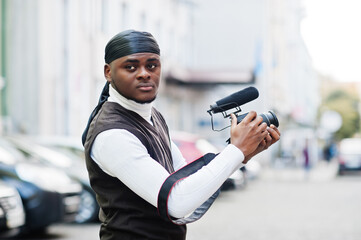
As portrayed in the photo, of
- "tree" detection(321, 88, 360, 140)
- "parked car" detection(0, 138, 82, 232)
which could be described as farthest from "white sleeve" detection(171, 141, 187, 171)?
"tree" detection(321, 88, 360, 140)

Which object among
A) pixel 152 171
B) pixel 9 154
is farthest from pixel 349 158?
pixel 152 171

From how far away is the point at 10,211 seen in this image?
8.27 meters

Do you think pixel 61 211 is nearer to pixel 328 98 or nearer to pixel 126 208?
pixel 126 208

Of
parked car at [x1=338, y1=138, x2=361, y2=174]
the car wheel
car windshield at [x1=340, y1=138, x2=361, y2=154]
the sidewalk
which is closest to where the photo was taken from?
the car wheel

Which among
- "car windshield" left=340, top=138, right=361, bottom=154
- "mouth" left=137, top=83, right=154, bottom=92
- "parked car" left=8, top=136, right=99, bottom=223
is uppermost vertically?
"mouth" left=137, top=83, right=154, bottom=92

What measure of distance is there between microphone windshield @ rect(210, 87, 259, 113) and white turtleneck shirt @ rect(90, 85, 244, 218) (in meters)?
0.18

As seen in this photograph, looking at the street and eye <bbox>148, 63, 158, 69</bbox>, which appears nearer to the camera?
eye <bbox>148, 63, 158, 69</bbox>

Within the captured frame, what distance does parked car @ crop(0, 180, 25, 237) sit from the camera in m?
8.10

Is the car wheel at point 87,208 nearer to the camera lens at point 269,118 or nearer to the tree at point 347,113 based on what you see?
the camera lens at point 269,118

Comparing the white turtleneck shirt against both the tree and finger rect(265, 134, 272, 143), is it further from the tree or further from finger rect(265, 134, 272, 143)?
the tree

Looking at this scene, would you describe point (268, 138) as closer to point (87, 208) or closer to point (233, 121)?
point (233, 121)

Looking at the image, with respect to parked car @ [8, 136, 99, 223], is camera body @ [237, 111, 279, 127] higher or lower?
higher

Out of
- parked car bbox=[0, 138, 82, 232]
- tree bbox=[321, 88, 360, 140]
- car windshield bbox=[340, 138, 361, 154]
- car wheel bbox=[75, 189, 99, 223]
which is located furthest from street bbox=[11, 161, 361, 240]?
tree bbox=[321, 88, 360, 140]

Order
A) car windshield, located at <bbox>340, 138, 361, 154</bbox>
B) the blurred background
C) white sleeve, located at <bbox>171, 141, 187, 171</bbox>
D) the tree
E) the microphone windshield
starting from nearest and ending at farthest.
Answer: the microphone windshield
white sleeve, located at <bbox>171, 141, 187, 171</bbox>
the blurred background
car windshield, located at <bbox>340, 138, 361, 154</bbox>
the tree
